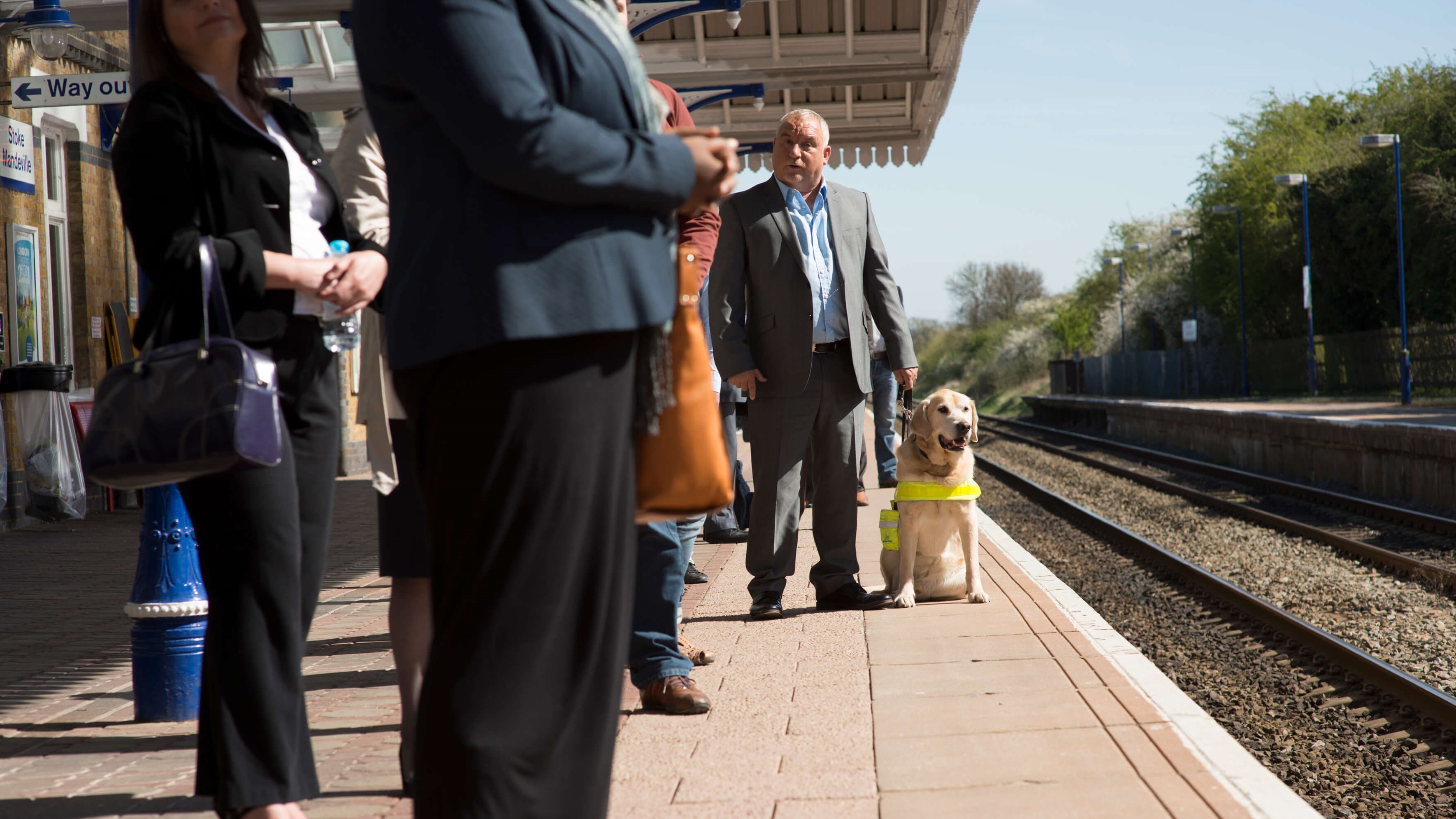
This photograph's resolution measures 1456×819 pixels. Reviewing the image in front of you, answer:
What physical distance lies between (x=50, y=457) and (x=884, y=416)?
7852 mm

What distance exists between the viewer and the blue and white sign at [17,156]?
1218 centimetres

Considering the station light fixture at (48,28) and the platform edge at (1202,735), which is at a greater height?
the station light fixture at (48,28)

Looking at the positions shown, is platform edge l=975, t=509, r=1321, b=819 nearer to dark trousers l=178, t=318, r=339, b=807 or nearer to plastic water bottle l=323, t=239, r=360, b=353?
dark trousers l=178, t=318, r=339, b=807

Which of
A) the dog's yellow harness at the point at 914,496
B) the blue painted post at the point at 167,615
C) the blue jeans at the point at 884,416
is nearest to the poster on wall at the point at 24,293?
the blue jeans at the point at 884,416

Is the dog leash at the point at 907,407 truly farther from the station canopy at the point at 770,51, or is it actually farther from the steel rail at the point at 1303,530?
the station canopy at the point at 770,51

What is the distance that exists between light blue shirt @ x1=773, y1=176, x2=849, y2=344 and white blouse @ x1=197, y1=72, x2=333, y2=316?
3296mm

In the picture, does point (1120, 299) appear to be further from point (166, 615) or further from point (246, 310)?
point (246, 310)

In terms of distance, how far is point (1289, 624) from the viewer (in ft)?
Result: 25.7

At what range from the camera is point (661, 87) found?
4105 millimetres

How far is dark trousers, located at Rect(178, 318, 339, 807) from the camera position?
256 cm

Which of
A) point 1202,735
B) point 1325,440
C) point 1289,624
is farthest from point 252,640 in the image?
point 1325,440

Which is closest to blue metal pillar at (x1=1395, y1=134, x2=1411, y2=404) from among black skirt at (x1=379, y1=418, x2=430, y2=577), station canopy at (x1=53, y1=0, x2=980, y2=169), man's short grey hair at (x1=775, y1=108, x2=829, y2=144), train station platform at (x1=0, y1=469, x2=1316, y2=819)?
station canopy at (x1=53, y1=0, x2=980, y2=169)

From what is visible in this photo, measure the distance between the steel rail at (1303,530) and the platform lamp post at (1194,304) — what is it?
29.1m

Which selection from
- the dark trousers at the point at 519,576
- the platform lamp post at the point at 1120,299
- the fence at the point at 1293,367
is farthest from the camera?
the platform lamp post at the point at 1120,299
